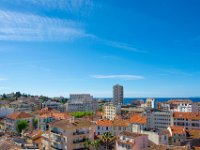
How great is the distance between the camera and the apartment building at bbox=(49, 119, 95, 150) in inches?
2749

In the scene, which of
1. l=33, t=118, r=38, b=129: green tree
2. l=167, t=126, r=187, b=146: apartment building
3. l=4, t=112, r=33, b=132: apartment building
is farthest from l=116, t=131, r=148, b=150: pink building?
l=33, t=118, r=38, b=129: green tree

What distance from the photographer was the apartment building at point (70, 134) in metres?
69.8

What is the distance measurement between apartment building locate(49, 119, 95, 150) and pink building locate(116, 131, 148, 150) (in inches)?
441

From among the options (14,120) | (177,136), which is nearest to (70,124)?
(177,136)

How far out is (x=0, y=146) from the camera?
5784cm

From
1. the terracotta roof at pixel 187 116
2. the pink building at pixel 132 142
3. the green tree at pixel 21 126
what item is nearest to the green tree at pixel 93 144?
the pink building at pixel 132 142

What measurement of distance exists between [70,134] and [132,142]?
1681 cm

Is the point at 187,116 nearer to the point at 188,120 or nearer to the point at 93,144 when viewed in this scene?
the point at 188,120

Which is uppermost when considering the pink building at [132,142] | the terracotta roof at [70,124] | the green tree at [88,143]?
the terracotta roof at [70,124]

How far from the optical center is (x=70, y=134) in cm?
7000

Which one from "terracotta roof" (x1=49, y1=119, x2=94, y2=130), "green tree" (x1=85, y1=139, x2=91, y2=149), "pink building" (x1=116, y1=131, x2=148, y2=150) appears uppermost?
"terracotta roof" (x1=49, y1=119, x2=94, y2=130)

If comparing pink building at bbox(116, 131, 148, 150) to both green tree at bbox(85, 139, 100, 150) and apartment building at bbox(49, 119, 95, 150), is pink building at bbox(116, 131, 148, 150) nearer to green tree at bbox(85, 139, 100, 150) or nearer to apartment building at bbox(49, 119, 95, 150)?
green tree at bbox(85, 139, 100, 150)

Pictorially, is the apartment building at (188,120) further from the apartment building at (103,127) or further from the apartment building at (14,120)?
the apartment building at (14,120)

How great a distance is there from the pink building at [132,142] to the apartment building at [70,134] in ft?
36.8
